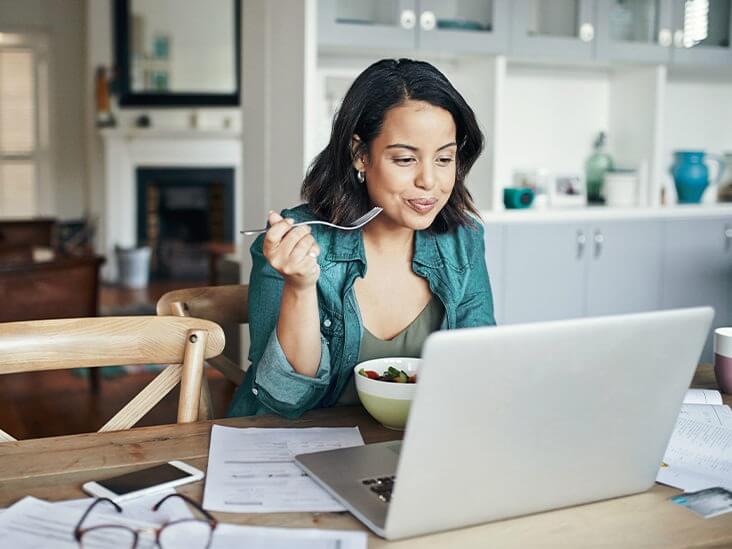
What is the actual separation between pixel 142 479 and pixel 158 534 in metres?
0.17

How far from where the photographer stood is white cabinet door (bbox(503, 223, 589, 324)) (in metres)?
3.54

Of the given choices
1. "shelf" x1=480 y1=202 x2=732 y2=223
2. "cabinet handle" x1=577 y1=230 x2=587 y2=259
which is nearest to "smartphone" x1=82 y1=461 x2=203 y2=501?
"shelf" x1=480 y1=202 x2=732 y2=223

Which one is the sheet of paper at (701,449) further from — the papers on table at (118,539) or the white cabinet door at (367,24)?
the white cabinet door at (367,24)

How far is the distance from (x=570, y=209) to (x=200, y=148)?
15.1 ft

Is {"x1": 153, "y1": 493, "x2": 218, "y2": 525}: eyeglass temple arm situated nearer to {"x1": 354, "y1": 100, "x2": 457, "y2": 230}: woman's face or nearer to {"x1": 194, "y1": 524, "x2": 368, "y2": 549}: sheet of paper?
{"x1": 194, "y1": 524, "x2": 368, "y2": 549}: sheet of paper

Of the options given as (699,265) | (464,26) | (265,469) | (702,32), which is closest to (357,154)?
(265,469)

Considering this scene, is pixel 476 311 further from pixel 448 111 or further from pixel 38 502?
pixel 38 502

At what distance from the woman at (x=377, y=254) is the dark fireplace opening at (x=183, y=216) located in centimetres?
610

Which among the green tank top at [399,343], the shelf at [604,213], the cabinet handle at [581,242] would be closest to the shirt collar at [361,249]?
the green tank top at [399,343]

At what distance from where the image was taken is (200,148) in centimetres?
767

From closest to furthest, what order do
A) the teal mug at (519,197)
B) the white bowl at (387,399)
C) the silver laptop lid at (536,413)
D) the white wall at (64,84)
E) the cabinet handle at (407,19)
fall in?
the silver laptop lid at (536,413) < the white bowl at (387,399) < the cabinet handle at (407,19) < the teal mug at (519,197) < the white wall at (64,84)

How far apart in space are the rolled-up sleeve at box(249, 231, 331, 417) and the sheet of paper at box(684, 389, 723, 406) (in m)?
0.60

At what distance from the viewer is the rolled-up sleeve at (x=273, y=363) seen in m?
1.37

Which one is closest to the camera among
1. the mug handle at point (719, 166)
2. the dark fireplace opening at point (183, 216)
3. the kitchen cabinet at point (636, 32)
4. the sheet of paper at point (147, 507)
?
the sheet of paper at point (147, 507)
